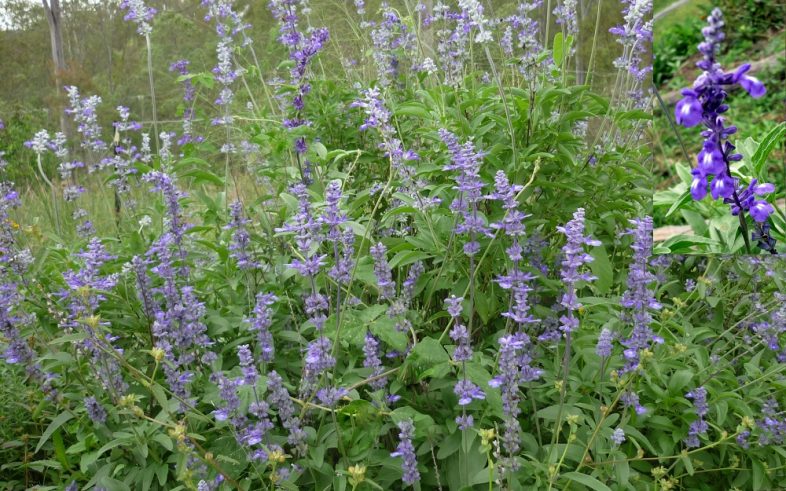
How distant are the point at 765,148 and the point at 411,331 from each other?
5.53 feet

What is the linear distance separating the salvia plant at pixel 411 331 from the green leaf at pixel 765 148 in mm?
360

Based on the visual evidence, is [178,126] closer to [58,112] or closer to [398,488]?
[58,112]

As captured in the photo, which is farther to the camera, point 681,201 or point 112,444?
point 681,201

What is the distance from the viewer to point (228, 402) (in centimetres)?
180

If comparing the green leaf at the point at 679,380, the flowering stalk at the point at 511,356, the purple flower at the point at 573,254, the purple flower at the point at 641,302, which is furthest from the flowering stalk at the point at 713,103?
the green leaf at the point at 679,380

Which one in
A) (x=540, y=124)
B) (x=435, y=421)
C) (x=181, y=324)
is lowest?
(x=435, y=421)

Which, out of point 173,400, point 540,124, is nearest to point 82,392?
point 173,400

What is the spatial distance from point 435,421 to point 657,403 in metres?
0.64

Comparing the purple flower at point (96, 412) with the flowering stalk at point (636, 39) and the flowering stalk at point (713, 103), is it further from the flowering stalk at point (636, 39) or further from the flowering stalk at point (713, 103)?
the flowering stalk at point (636, 39)

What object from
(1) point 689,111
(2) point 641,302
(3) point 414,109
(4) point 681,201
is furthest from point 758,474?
(3) point 414,109

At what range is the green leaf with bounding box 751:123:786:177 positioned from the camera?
2863 mm

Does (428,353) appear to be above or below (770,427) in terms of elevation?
above

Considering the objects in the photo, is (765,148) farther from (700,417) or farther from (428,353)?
(428,353)

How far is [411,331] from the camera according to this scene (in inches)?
78.4
